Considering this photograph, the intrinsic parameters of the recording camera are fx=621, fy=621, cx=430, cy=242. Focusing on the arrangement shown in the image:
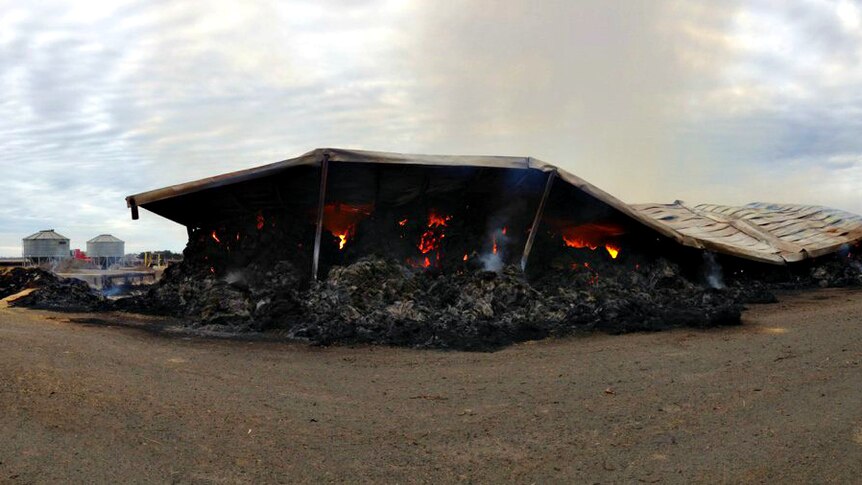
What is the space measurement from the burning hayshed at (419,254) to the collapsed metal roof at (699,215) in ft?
0.18

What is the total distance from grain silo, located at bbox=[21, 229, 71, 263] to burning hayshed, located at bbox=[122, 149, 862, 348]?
30.6 metres

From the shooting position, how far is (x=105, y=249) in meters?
44.8

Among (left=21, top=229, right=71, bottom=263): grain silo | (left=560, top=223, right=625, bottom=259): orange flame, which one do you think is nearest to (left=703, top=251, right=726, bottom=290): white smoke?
(left=560, top=223, right=625, bottom=259): orange flame

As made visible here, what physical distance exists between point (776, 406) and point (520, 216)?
26.4ft

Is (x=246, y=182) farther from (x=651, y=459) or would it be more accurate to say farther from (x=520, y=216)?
(x=651, y=459)

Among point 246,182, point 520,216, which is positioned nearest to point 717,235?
point 520,216

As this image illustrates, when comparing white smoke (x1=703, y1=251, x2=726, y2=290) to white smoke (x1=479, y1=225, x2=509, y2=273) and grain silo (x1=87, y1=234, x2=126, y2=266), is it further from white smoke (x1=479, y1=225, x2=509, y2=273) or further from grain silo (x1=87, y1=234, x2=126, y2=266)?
grain silo (x1=87, y1=234, x2=126, y2=266)

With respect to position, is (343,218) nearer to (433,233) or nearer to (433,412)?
(433,233)

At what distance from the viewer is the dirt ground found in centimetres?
459

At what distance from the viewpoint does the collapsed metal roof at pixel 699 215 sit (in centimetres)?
1190

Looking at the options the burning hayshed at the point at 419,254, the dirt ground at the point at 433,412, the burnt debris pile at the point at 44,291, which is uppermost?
the burning hayshed at the point at 419,254

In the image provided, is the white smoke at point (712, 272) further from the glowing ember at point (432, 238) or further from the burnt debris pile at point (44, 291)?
the burnt debris pile at point (44, 291)

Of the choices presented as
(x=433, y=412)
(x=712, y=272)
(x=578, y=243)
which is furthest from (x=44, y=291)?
(x=712, y=272)

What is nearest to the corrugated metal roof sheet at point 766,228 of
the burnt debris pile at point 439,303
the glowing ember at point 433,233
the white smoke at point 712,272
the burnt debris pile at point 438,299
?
the white smoke at point 712,272
